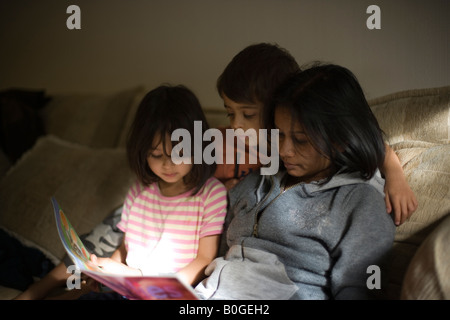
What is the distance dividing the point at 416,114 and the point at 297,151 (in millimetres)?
346

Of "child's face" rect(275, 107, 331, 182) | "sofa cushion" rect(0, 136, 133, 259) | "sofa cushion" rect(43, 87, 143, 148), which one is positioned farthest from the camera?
"sofa cushion" rect(43, 87, 143, 148)

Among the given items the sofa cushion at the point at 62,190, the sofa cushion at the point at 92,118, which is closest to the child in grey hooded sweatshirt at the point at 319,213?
the sofa cushion at the point at 62,190

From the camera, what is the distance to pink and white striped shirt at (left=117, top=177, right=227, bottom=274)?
108cm

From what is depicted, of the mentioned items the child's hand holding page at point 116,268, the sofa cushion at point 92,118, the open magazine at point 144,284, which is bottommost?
the child's hand holding page at point 116,268

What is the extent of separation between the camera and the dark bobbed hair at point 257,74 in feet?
3.49

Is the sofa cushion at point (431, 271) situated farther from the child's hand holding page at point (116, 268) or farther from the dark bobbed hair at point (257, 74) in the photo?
the child's hand holding page at point (116, 268)

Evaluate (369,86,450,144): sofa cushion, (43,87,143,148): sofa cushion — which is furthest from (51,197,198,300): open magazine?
(43,87,143,148): sofa cushion

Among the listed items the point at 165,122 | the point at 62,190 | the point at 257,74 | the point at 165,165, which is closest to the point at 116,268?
the point at 165,165

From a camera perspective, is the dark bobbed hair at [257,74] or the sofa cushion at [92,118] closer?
the dark bobbed hair at [257,74]

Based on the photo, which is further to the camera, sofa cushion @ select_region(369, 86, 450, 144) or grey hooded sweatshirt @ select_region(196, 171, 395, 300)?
sofa cushion @ select_region(369, 86, 450, 144)

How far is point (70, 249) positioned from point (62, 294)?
12.7 inches

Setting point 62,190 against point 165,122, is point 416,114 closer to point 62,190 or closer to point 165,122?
point 165,122

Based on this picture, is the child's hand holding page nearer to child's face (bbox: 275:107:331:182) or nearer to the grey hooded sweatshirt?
the grey hooded sweatshirt

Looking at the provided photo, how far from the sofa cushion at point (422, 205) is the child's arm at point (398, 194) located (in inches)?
1.3
